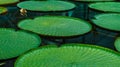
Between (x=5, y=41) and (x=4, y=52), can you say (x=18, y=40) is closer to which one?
(x=5, y=41)

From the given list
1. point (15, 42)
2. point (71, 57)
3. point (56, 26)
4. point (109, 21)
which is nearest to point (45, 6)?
point (56, 26)

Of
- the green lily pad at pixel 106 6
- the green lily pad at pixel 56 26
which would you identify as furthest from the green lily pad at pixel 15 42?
the green lily pad at pixel 106 6

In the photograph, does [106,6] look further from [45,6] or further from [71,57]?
[71,57]

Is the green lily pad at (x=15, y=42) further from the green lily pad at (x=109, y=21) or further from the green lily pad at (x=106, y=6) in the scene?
the green lily pad at (x=106, y=6)

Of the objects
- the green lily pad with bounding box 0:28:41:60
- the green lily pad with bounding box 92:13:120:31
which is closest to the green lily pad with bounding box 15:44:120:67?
the green lily pad with bounding box 0:28:41:60

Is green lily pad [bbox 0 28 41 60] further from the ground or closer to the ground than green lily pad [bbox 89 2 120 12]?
further from the ground

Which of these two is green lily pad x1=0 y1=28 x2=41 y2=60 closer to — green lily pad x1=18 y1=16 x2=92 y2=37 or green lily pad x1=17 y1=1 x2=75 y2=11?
green lily pad x1=18 y1=16 x2=92 y2=37

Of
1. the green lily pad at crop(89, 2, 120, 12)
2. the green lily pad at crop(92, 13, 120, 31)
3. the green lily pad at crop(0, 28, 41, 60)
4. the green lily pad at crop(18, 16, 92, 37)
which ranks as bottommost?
the green lily pad at crop(89, 2, 120, 12)
